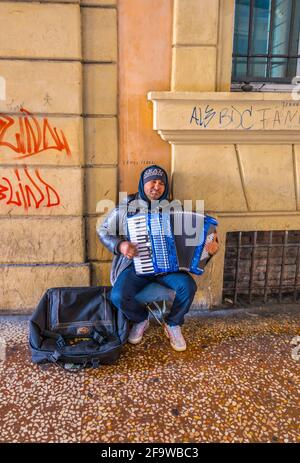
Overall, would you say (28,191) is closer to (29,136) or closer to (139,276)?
(29,136)

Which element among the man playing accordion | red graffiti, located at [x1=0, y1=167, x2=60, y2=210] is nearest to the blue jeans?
the man playing accordion

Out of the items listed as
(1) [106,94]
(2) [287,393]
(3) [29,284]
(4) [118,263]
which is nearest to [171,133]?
(1) [106,94]

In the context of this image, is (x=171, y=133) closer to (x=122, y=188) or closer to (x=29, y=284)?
(x=122, y=188)

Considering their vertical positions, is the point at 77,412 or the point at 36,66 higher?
the point at 36,66

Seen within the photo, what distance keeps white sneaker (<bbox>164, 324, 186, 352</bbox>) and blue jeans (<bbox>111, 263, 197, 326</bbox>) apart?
0.15 ft

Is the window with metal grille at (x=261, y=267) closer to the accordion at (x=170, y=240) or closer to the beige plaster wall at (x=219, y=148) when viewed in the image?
the beige plaster wall at (x=219, y=148)

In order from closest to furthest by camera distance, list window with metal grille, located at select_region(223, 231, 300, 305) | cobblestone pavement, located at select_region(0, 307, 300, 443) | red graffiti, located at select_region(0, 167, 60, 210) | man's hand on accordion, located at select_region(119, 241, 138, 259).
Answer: cobblestone pavement, located at select_region(0, 307, 300, 443) < man's hand on accordion, located at select_region(119, 241, 138, 259) < red graffiti, located at select_region(0, 167, 60, 210) < window with metal grille, located at select_region(223, 231, 300, 305)

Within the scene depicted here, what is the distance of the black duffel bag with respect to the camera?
263cm

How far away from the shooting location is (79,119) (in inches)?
125

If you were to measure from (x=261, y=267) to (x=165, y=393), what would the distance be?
5.83 feet

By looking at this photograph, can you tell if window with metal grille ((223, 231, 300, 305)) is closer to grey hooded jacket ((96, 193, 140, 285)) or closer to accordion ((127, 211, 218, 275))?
accordion ((127, 211, 218, 275))

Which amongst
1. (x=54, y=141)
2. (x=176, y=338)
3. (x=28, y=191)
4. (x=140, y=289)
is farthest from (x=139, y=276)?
(x=54, y=141)

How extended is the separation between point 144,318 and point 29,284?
1.16 metres

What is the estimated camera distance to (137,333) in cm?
306
